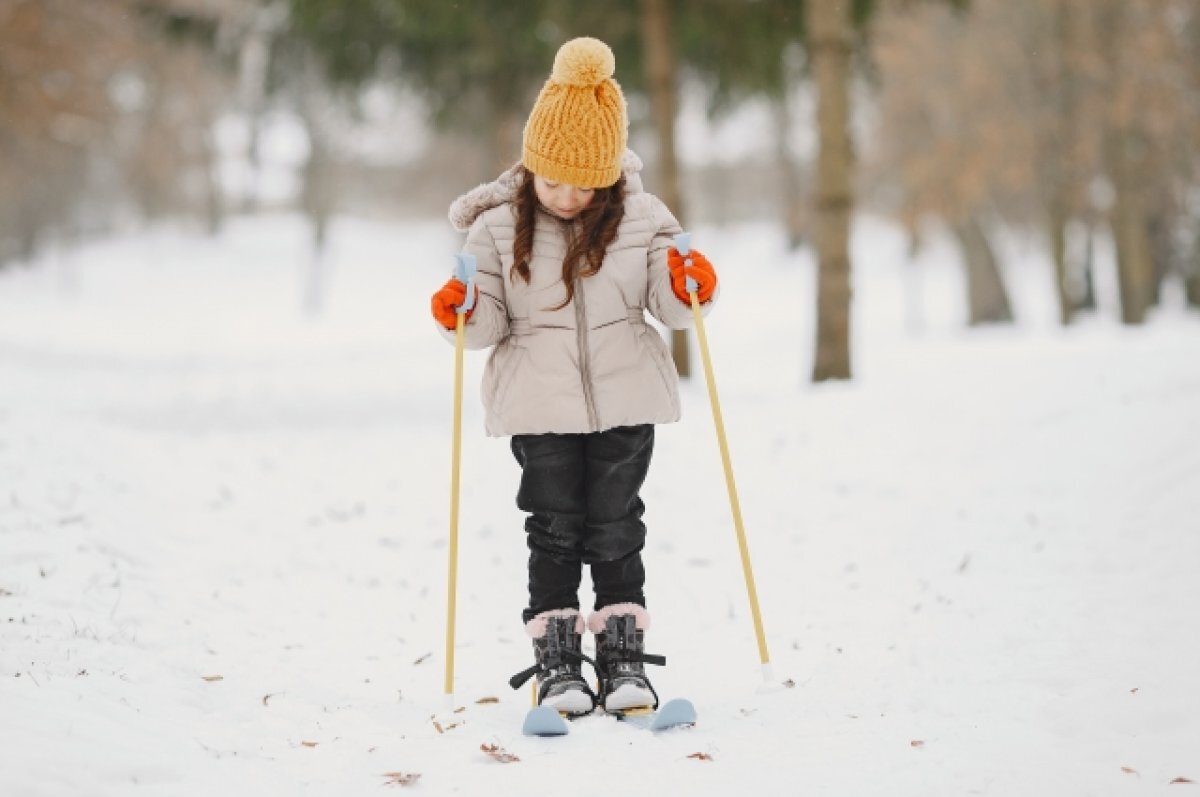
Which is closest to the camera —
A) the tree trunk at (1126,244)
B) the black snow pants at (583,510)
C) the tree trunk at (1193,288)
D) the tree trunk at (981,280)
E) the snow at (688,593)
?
the snow at (688,593)

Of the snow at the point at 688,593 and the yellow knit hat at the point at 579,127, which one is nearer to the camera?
the snow at the point at 688,593

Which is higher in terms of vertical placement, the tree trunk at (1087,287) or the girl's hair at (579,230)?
the tree trunk at (1087,287)

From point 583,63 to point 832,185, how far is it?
6095 mm

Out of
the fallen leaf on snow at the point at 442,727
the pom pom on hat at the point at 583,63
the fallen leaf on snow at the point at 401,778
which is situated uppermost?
the pom pom on hat at the point at 583,63

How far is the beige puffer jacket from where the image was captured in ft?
11.3

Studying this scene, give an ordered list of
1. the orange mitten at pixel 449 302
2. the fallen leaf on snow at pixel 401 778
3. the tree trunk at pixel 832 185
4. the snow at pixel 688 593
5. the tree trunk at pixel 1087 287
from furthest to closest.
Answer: the tree trunk at pixel 1087 287 → the tree trunk at pixel 832 185 → the orange mitten at pixel 449 302 → the snow at pixel 688 593 → the fallen leaf on snow at pixel 401 778

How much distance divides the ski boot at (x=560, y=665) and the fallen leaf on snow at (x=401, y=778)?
0.59 m

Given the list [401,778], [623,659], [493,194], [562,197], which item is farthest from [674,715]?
[493,194]

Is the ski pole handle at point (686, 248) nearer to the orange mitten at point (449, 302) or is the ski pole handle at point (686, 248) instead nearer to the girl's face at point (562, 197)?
the girl's face at point (562, 197)

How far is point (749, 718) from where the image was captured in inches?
133

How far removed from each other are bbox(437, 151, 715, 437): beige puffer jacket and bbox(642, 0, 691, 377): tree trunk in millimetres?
6629

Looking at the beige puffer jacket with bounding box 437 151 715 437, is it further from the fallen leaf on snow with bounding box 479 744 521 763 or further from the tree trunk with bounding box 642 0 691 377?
the tree trunk with bounding box 642 0 691 377

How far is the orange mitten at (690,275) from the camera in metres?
3.42

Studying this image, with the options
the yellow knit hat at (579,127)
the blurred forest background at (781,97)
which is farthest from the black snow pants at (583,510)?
the blurred forest background at (781,97)
